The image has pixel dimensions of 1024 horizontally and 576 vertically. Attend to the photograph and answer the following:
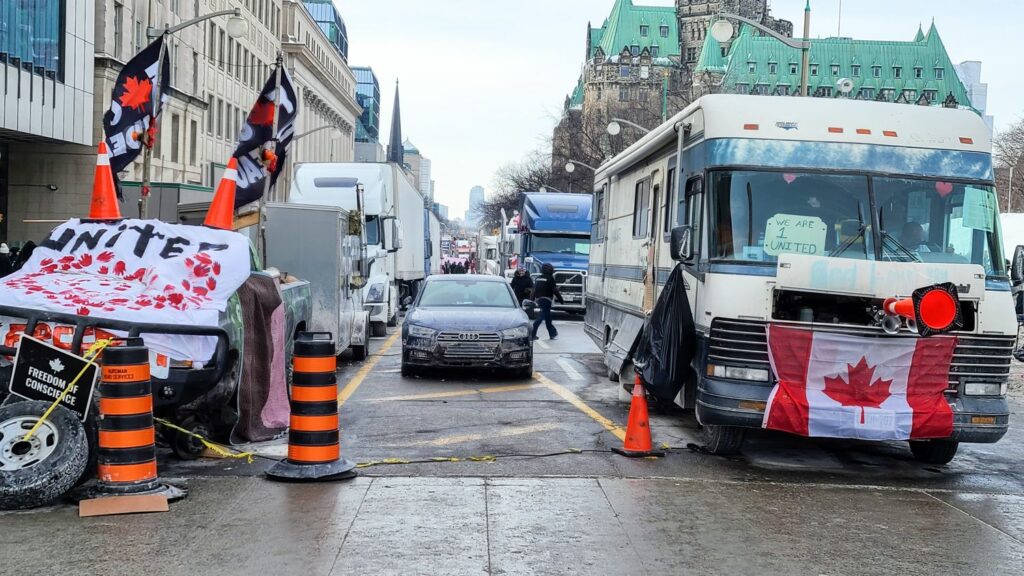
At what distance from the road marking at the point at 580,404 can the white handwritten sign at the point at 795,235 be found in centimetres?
226

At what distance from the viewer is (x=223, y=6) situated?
58.2 m

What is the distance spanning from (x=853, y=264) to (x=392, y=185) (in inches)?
713

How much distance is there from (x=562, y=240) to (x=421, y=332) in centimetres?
1648

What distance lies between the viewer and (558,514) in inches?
285

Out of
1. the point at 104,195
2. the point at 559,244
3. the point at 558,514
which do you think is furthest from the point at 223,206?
the point at 559,244

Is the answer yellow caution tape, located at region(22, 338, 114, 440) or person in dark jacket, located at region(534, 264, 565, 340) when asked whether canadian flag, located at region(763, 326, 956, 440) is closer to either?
yellow caution tape, located at region(22, 338, 114, 440)

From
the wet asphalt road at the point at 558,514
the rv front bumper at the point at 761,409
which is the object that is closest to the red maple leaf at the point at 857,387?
the rv front bumper at the point at 761,409

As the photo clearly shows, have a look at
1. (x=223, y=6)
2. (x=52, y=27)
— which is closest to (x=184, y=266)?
(x=52, y=27)

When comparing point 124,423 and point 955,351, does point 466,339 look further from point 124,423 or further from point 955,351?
point 124,423

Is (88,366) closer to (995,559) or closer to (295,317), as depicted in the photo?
(295,317)

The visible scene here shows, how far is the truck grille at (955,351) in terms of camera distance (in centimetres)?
888

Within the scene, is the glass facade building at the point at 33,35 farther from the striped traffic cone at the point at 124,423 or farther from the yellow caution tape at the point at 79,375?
the striped traffic cone at the point at 124,423

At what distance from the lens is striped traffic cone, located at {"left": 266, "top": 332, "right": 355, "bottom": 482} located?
26.4ft

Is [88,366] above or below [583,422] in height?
above
